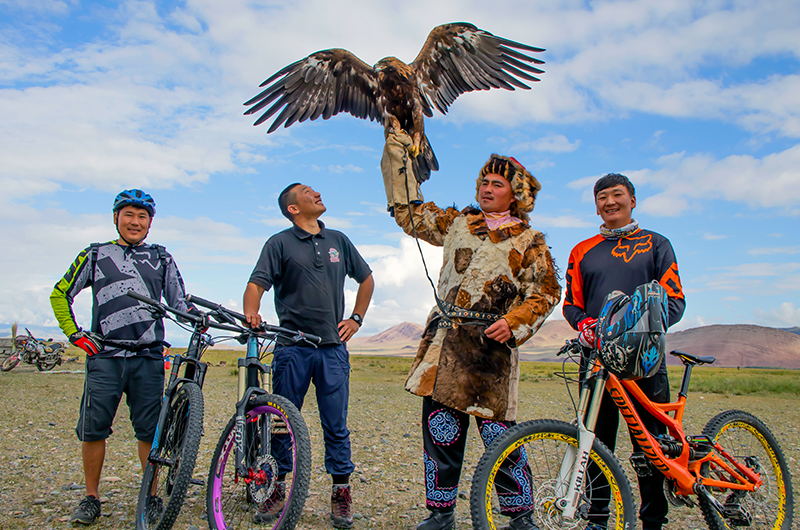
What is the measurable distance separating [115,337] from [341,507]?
178 cm

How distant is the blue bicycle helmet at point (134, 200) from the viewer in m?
3.40

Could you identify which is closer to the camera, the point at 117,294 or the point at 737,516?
the point at 737,516

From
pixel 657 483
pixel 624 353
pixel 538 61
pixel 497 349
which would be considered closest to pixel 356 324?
pixel 497 349

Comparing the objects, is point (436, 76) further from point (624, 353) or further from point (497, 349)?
point (624, 353)

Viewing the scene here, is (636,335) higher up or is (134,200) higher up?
(134,200)

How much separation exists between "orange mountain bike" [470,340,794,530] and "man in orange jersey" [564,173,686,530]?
0.08 meters

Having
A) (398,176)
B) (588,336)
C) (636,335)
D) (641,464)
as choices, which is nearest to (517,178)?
(398,176)

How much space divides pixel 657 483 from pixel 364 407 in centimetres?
739

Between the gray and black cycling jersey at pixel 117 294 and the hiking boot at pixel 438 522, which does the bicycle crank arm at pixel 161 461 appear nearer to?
the gray and black cycling jersey at pixel 117 294

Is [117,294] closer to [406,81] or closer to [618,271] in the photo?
[406,81]

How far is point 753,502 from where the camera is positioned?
10.2 ft

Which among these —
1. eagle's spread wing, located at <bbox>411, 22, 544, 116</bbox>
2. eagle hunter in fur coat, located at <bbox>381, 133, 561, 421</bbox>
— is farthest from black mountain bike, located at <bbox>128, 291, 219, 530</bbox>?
eagle's spread wing, located at <bbox>411, 22, 544, 116</bbox>

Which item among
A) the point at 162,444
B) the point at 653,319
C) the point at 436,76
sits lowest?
the point at 162,444

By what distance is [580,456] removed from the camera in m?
2.33
